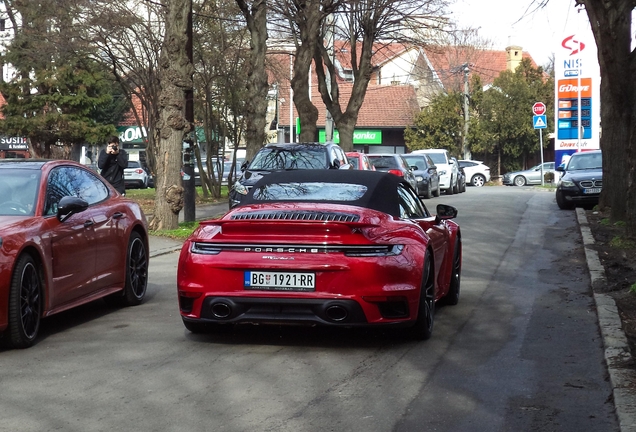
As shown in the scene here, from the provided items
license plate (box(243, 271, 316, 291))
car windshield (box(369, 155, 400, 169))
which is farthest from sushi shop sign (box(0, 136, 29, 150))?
license plate (box(243, 271, 316, 291))

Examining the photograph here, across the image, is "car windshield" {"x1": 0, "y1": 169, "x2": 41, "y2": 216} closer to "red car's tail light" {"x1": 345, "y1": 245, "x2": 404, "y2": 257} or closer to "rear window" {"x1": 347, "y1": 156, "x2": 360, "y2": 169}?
"red car's tail light" {"x1": 345, "y1": 245, "x2": 404, "y2": 257}

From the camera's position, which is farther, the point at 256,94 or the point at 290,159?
the point at 256,94

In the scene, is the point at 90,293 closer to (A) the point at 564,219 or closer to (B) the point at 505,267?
(B) the point at 505,267

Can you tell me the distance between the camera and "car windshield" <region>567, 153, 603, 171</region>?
26.4 metres

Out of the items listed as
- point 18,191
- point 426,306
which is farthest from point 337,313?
point 18,191

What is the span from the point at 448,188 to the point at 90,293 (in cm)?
2868

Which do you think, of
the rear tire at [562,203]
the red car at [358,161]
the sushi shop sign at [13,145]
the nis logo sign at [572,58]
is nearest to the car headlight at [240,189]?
the red car at [358,161]

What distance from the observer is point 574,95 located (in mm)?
45656

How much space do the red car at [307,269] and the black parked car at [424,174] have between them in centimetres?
2483

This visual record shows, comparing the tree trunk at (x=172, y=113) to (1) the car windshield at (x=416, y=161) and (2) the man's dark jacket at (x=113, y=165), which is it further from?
(1) the car windshield at (x=416, y=161)

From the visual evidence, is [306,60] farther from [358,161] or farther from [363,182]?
[363,182]

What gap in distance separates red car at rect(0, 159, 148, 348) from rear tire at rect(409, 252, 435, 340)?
9.57 ft

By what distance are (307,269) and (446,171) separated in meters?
30.5

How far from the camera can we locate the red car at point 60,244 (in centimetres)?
757
